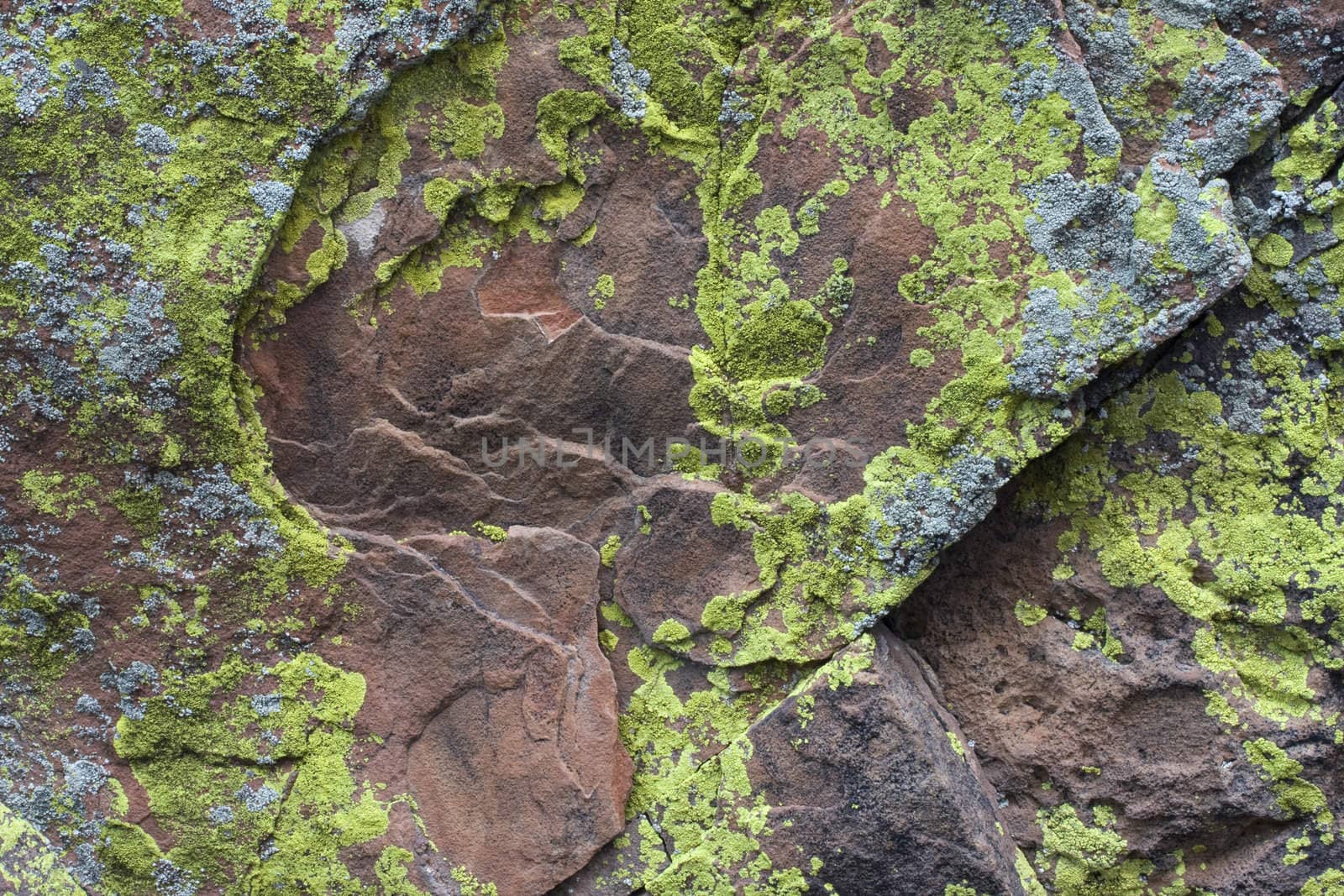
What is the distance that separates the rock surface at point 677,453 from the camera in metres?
2.86

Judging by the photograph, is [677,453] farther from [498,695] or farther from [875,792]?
[875,792]

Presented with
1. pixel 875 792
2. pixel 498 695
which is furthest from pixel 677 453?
pixel 875 792

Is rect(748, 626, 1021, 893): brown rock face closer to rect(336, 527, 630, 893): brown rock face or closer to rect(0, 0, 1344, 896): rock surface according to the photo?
rect(0, 0, 1344, 896): rock surface

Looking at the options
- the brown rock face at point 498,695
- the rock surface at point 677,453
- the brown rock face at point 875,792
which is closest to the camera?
the rock surface at point 677,453

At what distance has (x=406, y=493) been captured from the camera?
3164mm

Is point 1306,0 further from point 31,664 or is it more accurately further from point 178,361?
point 31,664

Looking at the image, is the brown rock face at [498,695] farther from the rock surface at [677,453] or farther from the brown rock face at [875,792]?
the brown rock face at [875,792]

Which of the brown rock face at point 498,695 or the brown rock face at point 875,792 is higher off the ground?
the brown rock face at point 875,792

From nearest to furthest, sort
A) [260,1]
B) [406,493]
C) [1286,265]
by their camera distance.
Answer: [260,1] < [1286,265] < [406,493]

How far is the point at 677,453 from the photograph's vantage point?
10.4ft

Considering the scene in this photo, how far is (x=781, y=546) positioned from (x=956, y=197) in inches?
44.8

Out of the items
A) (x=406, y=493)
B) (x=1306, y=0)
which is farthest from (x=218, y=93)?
(x=1306, y=0)

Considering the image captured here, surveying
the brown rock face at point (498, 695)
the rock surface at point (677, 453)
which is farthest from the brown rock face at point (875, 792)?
the brown rock face at point (498, 695)

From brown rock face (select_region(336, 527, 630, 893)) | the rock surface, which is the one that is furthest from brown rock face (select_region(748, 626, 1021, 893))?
brown rock face (select_region(336, 527, 630, 893))
